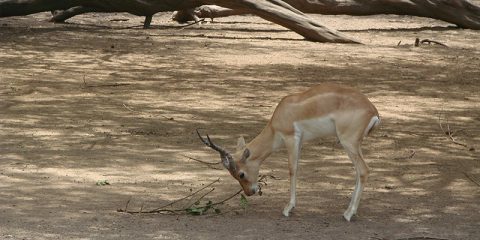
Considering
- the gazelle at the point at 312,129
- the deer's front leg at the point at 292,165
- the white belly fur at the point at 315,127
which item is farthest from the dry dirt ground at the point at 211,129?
the white belly fur at the point at 315,127

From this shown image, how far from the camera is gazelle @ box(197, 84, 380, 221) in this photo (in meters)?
6.26

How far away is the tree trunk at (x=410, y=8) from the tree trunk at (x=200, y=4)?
131 centimetres

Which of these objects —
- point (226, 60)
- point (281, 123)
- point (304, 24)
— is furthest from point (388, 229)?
point (304, 24)

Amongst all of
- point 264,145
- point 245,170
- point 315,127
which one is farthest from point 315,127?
point 245,170

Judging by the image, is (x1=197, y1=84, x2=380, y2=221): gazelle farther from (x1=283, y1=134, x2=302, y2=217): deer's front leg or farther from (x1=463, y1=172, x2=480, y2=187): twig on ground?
(x1=463, y1=172, x2=480, y2=187): twig on ground

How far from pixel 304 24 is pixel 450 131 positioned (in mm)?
5586

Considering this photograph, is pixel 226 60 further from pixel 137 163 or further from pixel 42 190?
pixel 42 190

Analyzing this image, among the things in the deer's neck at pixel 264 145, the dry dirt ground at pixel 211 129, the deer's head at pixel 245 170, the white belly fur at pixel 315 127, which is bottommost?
the dry dirt ground at pixel 211 129

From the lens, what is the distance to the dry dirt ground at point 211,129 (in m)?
6.28

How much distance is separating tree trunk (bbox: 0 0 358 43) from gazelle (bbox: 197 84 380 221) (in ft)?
26.5

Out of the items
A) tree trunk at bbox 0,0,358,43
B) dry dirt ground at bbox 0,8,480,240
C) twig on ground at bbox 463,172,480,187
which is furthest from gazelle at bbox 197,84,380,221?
tree trunk at bbox 0,0,358,43

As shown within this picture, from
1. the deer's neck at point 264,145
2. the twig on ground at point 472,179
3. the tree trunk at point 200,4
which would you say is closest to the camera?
the deer's neck at point 264,145

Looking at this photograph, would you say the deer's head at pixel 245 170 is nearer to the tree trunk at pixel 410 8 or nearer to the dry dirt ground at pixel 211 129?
the dry dirt ground at pixel 211 129

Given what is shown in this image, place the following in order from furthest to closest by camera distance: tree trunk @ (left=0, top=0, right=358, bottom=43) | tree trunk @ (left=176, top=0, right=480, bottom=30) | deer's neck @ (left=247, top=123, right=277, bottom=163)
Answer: tree trunk @ (left=176, top=0, right=480, bottom=30) → tree trunk @ (left=0, top=0, right=358, bottom=43) → deer's neck @ (left=247, top=123, right=277, bottom=163)
